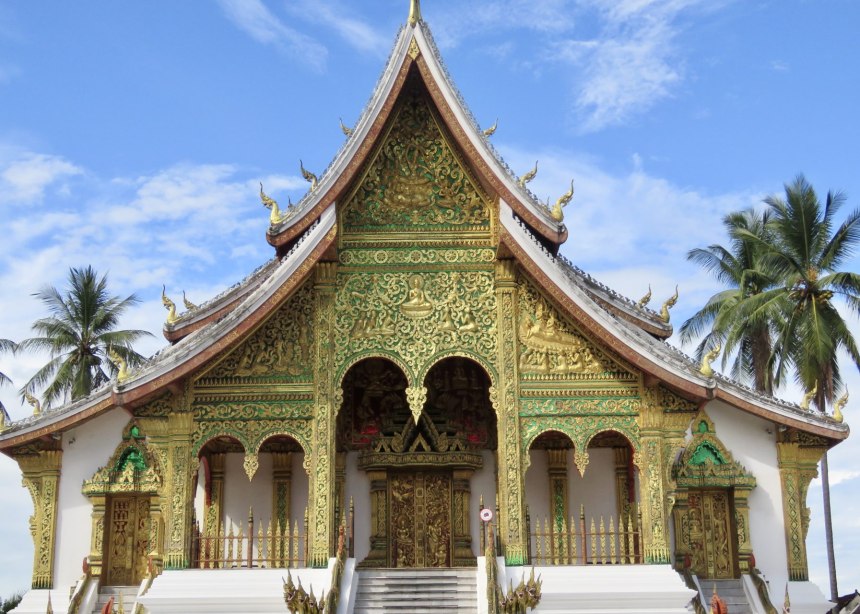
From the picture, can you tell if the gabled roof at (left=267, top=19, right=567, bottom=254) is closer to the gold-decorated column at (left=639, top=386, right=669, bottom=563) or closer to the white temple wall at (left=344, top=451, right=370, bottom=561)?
the gold-decorated column at (left=639, top=386, right=669, bottom=563)

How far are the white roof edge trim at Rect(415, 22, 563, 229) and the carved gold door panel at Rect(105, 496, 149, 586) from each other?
7.32m

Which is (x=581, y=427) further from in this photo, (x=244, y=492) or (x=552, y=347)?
(x=244, y=492)

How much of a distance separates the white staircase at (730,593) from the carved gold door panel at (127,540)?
8.42m

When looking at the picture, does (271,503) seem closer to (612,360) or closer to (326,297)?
(326,297)

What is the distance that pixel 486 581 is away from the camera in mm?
14133

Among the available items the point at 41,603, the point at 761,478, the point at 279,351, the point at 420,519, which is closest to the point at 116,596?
the point at 41,603

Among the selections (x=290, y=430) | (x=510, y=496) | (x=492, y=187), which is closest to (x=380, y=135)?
(x=492, y=187)

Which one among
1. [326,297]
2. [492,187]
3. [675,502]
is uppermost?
[492,187]

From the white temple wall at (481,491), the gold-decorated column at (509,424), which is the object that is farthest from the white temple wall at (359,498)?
the gold-decorated column at (509,424)

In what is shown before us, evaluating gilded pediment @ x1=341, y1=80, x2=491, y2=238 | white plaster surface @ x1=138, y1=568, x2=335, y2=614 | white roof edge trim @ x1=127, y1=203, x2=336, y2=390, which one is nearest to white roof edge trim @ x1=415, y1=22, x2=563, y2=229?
gilded pediment @ x1=341, y1=80, x2=491, y2=238

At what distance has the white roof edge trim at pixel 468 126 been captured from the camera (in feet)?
51.2

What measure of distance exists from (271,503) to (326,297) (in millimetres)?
3876

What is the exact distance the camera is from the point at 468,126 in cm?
1564

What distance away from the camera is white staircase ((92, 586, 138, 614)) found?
634 inches
